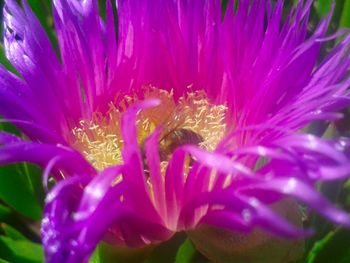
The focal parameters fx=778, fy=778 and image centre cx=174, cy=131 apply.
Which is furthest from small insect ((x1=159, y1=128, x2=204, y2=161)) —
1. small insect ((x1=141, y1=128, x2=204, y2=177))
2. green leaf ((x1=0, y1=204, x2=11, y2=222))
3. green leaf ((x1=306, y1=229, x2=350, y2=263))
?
green leaf ((x1=0, y1=204, x2=11, y2=222))

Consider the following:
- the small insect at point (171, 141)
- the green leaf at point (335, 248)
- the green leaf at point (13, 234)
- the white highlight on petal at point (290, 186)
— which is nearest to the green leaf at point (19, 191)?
the green leaf at point (13, 234)

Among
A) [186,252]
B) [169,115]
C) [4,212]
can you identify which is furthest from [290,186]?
[4,212]

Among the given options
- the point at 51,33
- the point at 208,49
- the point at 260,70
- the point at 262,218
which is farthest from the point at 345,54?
the point at 51,33

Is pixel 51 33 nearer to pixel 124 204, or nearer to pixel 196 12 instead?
pixel 196 12

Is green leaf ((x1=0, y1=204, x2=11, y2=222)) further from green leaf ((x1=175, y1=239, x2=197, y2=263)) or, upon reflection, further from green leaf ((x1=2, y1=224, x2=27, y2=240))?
green leaf ((x1=175, y1=239, x2=197, y2=263))

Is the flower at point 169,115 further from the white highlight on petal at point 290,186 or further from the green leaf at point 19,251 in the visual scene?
the green leaf at point 19,251
